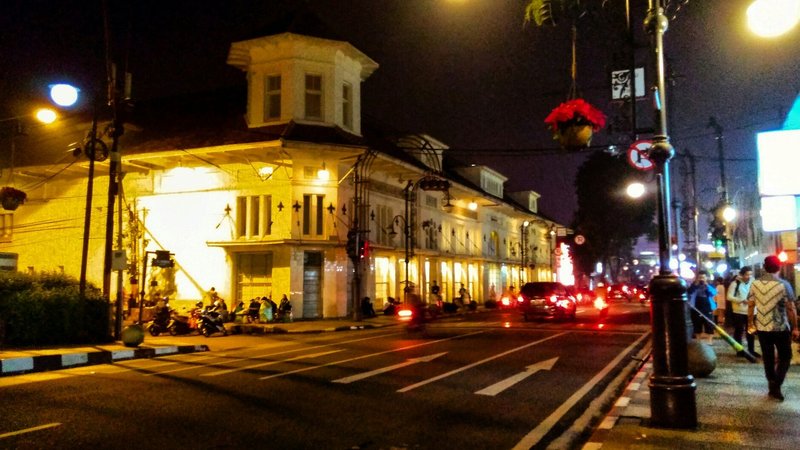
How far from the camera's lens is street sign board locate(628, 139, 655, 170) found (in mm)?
10863

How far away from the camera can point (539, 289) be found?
26.5 meters

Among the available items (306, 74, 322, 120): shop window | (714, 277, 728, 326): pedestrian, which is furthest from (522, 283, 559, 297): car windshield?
(306, 74, 322, 120): shop window

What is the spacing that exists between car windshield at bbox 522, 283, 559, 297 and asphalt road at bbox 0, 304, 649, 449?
34.9 ft

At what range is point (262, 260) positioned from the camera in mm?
26781

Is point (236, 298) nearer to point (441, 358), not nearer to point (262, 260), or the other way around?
point (262, 260)

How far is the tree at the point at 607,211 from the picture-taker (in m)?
59.4

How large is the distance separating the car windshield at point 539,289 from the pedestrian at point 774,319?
17483 mm

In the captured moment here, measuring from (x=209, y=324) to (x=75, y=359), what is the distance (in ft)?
25.2

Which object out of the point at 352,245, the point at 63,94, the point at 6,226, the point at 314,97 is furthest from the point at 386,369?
the point at 6,226

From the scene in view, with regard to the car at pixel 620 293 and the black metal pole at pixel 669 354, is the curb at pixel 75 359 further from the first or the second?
the car at pixel 620 293

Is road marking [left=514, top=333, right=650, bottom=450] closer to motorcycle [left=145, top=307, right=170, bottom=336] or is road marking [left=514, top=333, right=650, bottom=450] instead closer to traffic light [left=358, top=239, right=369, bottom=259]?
traffic light [left=358, top=239, right=369, bottom=259]

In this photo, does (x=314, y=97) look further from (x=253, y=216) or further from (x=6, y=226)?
(x=6, y=226)

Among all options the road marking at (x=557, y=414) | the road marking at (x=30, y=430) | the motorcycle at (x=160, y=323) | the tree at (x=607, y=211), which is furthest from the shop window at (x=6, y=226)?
the tree at (x=607, y=211)

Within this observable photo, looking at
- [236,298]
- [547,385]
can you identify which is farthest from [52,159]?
[547,385]
